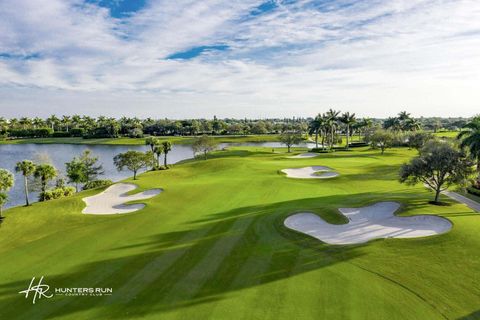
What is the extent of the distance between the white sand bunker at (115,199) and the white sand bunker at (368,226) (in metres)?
17.9

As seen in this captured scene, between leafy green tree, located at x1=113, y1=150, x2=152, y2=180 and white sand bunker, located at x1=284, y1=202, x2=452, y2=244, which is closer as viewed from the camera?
white sand bunker, located at x1=284, y1=202, x2=452, y2=244

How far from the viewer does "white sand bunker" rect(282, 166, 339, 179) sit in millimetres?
51287

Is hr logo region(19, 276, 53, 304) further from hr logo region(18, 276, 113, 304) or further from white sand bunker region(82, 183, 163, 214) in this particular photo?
white sand bunker region(82, 183, 163, 214)

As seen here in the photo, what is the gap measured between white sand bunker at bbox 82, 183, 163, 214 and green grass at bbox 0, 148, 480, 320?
7.18 ft

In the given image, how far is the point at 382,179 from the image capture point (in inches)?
1866

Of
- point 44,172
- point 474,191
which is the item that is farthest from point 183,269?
point 474,191

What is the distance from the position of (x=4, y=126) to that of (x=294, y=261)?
22138 cm

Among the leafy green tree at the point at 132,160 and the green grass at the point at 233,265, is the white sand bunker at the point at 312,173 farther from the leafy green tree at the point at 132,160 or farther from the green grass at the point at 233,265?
the leafy green tree at the point at 132,160

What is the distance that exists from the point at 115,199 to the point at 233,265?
2510 cm

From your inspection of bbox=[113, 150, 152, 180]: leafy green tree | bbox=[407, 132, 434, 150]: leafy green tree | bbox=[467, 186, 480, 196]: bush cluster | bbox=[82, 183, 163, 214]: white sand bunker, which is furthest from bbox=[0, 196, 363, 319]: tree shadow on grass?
bbox=[407, 132, 434, 150]: leafy green tree

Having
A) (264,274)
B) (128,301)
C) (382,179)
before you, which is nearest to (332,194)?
(382,179)

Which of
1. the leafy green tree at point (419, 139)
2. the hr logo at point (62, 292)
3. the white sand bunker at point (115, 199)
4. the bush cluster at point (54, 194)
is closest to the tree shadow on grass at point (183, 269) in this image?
Answer: the hr logo at point (62, 292)

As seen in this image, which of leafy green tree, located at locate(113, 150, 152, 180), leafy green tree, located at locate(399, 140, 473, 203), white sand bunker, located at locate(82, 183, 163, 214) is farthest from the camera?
leafy green tree, located at locate(113, 150, 152, 180)

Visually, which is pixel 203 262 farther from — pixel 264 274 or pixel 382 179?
pixel 382 179
